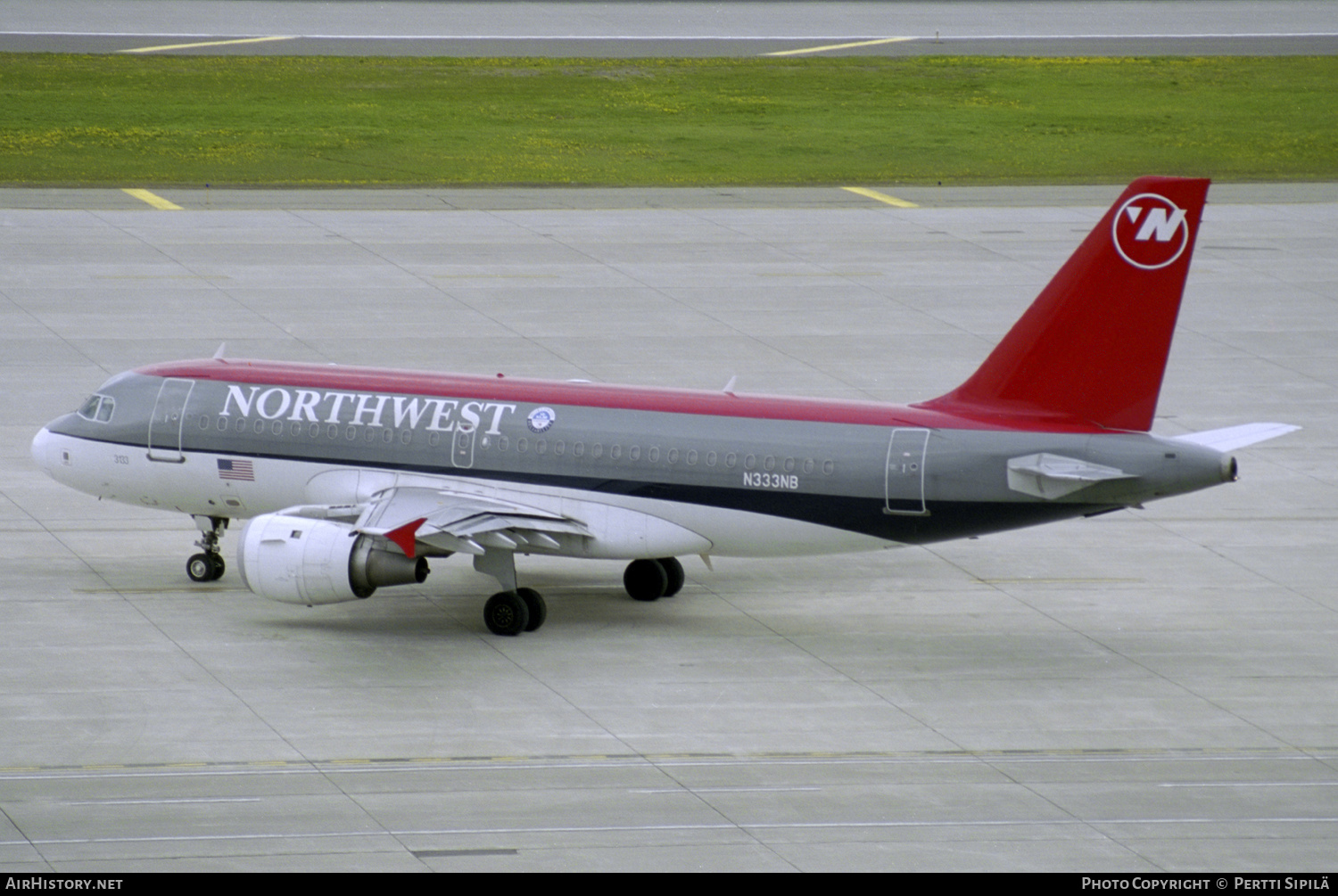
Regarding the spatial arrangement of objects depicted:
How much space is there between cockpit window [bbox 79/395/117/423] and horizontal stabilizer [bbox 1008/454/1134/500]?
16.6 meters

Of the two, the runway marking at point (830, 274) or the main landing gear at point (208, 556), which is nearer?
the main landing gear at point (208, 556)

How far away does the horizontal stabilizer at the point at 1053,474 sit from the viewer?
31.2 metres

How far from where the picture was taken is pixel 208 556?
36906 millimetres

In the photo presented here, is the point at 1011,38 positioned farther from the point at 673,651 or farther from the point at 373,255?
the point at 673,651

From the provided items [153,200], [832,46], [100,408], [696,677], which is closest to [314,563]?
[696,677]

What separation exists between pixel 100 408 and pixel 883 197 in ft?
160

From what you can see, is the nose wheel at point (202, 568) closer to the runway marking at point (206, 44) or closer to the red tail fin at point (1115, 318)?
the red tail fin at point (1115, 318)

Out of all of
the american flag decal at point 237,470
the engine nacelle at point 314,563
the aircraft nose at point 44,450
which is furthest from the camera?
the aircraft nose at point 44,450

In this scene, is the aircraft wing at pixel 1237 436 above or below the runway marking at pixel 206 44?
below

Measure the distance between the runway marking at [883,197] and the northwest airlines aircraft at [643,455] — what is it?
44.8 m

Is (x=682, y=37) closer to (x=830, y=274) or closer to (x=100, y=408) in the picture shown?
(x=830, y=274)

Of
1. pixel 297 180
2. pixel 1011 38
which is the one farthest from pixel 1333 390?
pixel 1011 38

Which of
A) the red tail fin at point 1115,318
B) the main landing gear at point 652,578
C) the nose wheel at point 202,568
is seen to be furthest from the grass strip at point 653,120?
the red tail fin at point 1115,318

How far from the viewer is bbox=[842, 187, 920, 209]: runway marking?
3105 inches
